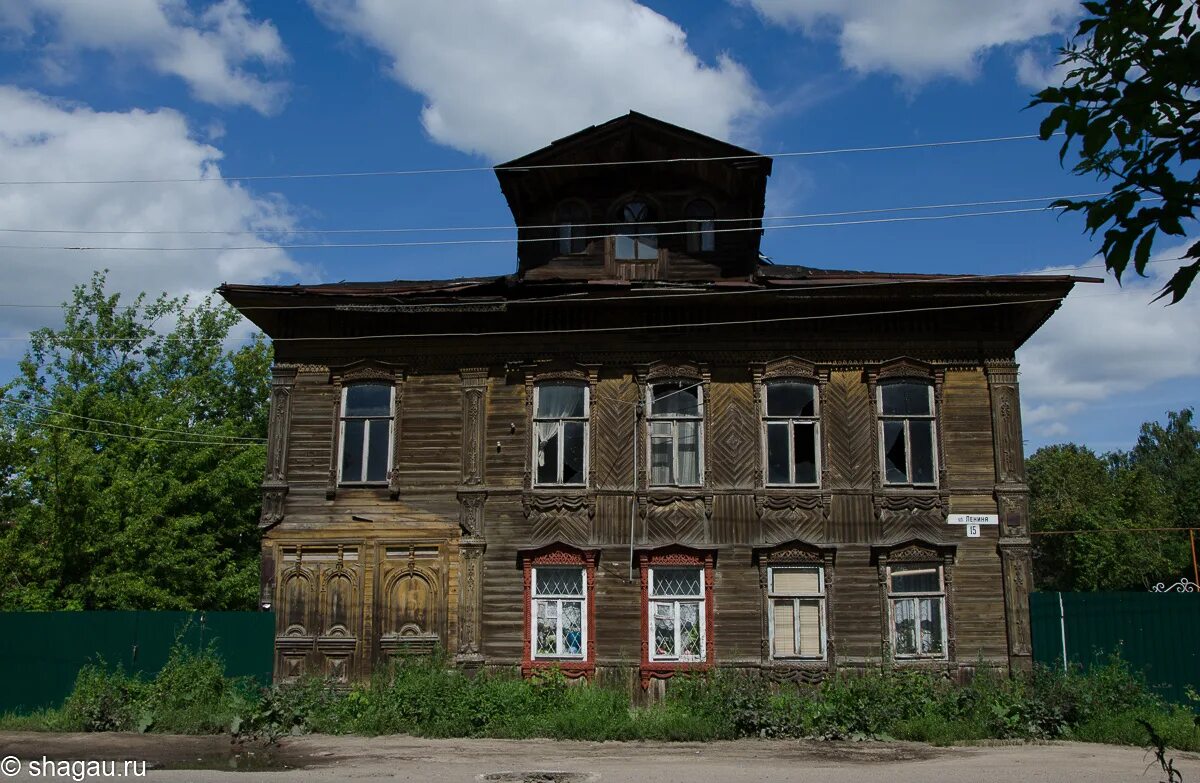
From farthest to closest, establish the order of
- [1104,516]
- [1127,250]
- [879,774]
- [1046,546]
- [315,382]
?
[1046,546] < [1104,516] < [315,382] < [879,774] < [1127,250]

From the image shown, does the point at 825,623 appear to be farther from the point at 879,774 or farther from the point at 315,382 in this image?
the point at 315,382

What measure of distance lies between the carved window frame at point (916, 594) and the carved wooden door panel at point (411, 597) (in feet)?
24.6

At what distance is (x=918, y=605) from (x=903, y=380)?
3.91 m

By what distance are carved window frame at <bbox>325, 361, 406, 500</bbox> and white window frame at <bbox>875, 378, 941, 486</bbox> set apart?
8582 millimetres

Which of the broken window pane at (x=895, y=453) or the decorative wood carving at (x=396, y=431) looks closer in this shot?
the broken window pane at (x=895, y=453)

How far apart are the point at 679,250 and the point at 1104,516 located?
34415mm

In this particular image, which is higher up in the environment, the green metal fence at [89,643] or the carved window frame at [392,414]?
the carved window frame at [392,414]

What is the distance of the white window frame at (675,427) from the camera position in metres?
16.8

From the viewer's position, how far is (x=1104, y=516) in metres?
43.4

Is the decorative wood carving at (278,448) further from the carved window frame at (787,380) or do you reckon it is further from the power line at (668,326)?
the carved window frame at (787,380)

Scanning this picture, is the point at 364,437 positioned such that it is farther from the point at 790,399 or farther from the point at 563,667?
the point at 790,399

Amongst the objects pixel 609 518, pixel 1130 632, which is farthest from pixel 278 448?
pixel 1130 632

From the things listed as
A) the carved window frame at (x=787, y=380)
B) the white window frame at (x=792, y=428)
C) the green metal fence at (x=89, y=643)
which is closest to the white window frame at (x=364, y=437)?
the green metal fence at (x=89, y=643)

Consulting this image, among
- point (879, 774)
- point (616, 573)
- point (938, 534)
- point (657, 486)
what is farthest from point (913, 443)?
point (879, 774)
